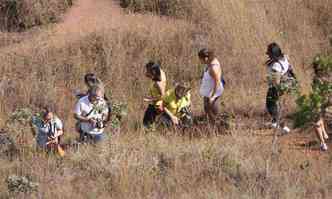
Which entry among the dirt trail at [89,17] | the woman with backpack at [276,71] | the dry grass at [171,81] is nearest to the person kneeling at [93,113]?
the dry grass at [171,81]

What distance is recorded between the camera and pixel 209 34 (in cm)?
1334

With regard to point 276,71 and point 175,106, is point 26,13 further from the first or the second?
point 276,71

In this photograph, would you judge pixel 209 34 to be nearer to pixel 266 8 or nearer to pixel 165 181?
pixel 266 8

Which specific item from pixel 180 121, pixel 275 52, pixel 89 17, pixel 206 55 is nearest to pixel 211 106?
pixel 180 121

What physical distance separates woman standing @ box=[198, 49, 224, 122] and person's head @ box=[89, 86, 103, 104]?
1473 mm

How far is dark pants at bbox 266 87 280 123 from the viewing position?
9.27 m

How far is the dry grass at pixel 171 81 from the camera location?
24.8ft

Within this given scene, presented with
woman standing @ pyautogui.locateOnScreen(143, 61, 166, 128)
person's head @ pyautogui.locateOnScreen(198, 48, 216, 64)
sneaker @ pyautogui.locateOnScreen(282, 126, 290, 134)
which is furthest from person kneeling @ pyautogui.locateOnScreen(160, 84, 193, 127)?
sneaker @ pyautogui.locateOnScreen(282, 126, 290, 134)

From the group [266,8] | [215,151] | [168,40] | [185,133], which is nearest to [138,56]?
[168,40]

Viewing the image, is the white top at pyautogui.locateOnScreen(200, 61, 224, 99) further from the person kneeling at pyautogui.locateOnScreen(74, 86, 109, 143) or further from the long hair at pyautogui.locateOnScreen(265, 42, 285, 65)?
the person kneeling at pyautogui.locateOnScreen(74, 86, 109, 143)

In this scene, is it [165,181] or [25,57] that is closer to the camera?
[165,181]

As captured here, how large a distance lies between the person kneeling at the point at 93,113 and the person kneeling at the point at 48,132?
1.03 ft

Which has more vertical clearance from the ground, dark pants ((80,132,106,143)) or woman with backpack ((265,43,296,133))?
woman with backpack ((265,43,296,133))

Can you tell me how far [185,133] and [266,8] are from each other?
5831 millimetres
